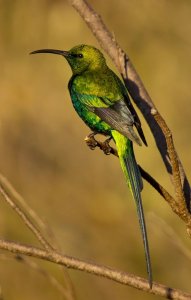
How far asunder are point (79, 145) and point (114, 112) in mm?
7507

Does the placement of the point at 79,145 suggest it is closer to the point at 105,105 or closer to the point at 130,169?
the point at 105,105

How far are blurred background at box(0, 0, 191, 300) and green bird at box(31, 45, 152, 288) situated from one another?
3.99m

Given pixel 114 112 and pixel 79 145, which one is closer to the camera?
pixel 114 112

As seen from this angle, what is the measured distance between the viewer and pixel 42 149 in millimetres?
12336

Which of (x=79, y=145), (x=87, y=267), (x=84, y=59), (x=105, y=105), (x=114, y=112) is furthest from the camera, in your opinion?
(x=79, y=145)

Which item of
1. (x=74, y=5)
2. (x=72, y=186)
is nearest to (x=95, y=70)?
(x=74, y=5)

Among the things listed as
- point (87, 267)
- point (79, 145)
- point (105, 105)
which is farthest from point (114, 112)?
point (79, 145)

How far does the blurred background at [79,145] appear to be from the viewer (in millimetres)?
9711

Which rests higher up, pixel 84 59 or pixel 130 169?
pixel 84 59

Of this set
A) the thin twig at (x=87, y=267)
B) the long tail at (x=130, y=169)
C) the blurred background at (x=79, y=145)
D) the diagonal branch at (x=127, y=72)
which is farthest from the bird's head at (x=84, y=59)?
the blurred background at (x=79, y=145)

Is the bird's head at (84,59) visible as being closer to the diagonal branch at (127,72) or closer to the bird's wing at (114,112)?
the bird's wing at (114,112)

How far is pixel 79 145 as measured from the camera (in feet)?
40.5

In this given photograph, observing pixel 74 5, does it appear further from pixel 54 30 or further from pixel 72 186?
pixel 54 30

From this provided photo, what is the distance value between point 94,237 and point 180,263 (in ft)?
4.31
